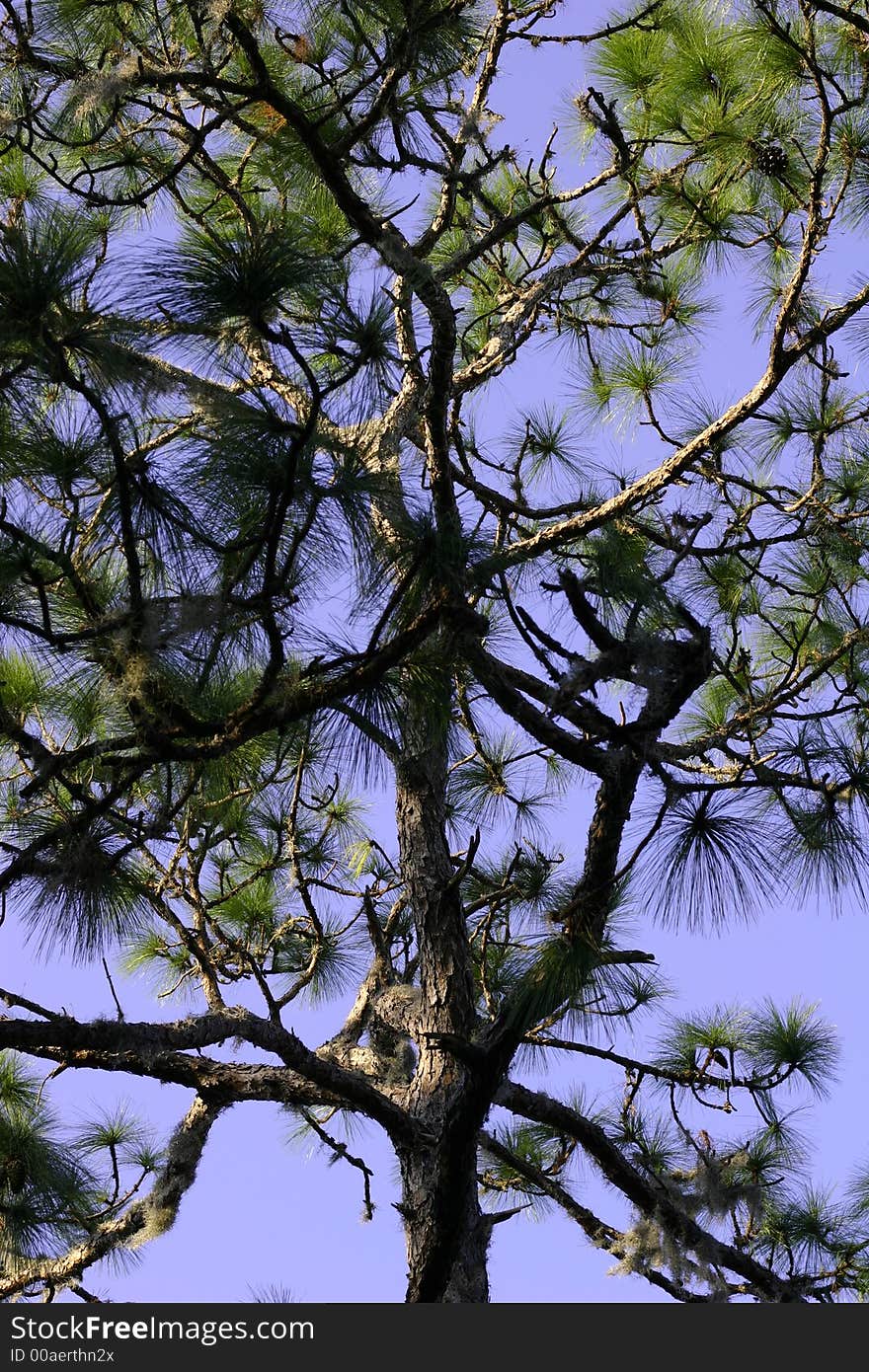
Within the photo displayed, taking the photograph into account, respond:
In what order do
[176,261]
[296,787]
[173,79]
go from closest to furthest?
[176,261], [173,79], [296,787]

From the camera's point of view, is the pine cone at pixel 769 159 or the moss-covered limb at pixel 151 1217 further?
the pine cone at pixel 769 159

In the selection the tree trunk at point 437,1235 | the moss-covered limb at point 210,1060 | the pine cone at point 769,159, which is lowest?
the tree trunk at point 437,1235

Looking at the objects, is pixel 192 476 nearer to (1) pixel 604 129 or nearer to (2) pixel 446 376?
Answer: (2) pixel 446 376

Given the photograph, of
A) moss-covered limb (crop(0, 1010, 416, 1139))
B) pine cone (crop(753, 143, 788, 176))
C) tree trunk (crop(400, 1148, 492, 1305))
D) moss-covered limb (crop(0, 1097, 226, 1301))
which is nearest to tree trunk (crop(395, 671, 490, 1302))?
tree trunk (crop(400, 1148, 492, 1305))

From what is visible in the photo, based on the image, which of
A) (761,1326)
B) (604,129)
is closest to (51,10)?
(604,129)

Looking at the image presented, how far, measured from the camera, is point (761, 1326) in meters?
2.16

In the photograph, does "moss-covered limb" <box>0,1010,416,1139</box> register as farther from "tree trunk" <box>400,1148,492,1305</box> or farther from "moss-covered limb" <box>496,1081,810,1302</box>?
"moss-covered limb" <box>496,1081,810,1302</box>

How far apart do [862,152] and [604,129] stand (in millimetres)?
646

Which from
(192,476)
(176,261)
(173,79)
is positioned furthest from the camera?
(173,79)

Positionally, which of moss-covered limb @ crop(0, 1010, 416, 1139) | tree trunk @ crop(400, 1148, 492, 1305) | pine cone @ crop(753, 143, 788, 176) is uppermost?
pine cone @ crop(753, 143, 788, 176)

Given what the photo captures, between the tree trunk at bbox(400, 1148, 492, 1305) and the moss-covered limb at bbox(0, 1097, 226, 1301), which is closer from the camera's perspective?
the tree trunk at bbox(400, 1148, 492, 1305)

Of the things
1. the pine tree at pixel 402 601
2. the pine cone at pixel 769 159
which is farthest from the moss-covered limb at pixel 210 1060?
the pine cone at pixel 769 159

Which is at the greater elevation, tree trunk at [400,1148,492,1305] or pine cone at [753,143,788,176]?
pine cone at [753,143,788,176]

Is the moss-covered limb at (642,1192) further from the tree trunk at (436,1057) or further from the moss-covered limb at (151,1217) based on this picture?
the moss-covered limb at (151,1217)
